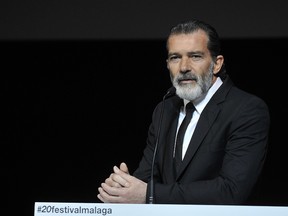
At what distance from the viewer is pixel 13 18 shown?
409 centimetres

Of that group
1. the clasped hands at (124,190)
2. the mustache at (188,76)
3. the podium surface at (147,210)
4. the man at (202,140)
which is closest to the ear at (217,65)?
the man at (202,140)

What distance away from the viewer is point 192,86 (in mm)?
2256

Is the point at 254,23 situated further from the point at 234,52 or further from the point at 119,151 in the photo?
the point at 119,151

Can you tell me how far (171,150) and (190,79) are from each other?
26 centimetres

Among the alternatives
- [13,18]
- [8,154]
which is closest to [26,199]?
[8,154]

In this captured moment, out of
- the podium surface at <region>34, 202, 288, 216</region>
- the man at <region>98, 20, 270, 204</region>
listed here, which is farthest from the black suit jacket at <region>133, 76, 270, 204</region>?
the podium surface at <region>34, 202, 288, 216</region>

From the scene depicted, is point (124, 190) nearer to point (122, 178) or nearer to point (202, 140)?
point (122, 178)

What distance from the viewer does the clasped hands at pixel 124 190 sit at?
6.50 feet

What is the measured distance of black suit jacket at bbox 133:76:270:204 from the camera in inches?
80.7

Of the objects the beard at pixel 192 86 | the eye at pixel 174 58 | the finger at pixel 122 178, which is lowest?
the finger at pixel 122 178

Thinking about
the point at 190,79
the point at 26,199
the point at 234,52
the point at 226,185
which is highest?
the point at 234,52

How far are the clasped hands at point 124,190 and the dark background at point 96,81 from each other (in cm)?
209

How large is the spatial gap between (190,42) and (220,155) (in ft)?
1.32

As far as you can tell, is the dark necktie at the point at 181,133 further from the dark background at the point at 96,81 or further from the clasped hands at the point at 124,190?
the dark background at the point at 96,81
